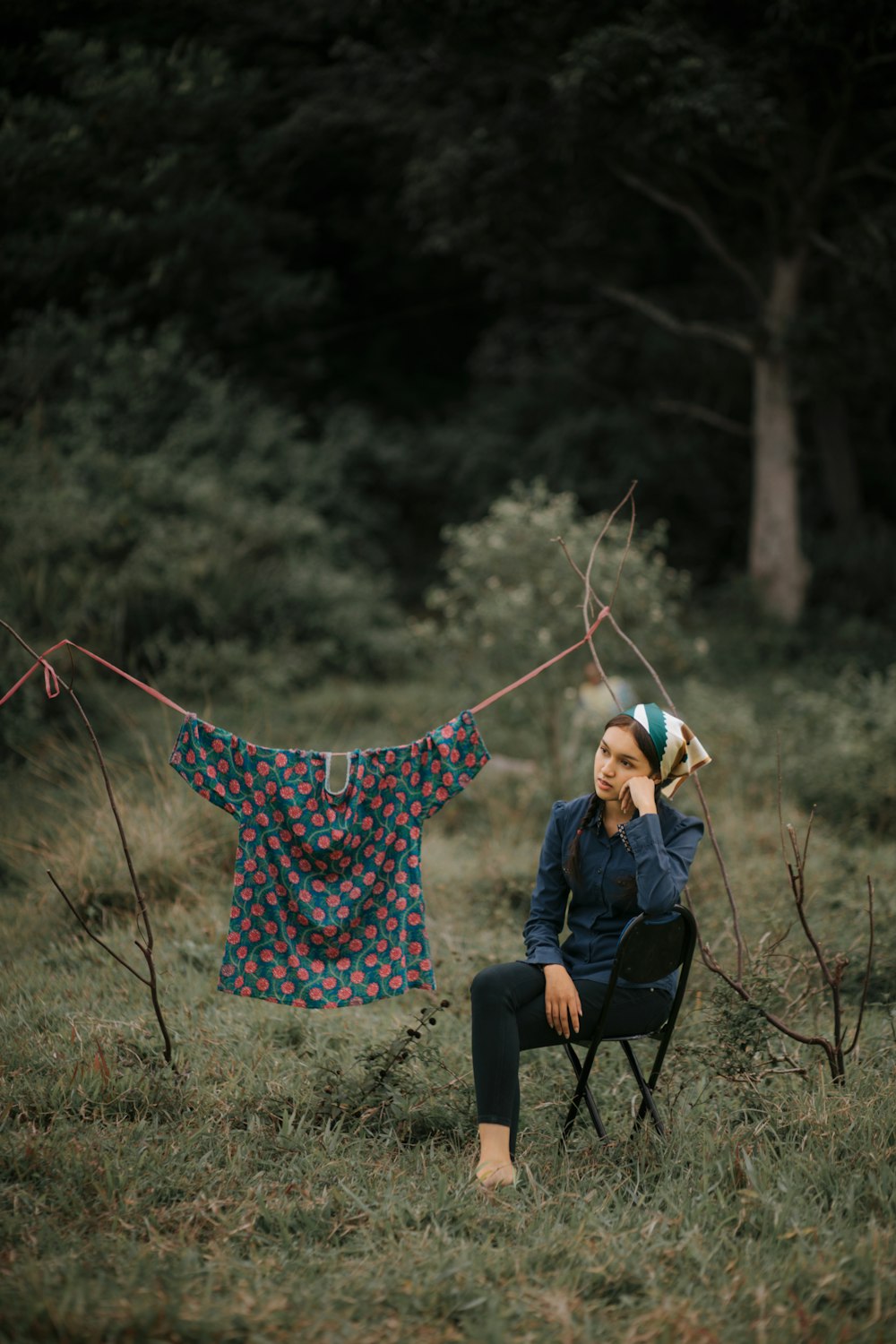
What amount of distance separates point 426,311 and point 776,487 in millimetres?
6863

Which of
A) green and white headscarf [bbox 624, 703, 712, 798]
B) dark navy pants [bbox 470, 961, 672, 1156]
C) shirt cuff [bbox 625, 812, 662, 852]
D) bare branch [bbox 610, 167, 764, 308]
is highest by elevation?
bare branch [bbox 610, 167, 764, 308]

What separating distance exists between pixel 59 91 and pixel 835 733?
33.9 ft

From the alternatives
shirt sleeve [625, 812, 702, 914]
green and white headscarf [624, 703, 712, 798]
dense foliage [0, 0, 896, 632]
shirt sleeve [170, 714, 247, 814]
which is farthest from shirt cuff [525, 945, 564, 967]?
dense foliage [0, 0, 896, 632]

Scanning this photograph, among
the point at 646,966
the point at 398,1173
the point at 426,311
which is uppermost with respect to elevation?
the point at 426,311

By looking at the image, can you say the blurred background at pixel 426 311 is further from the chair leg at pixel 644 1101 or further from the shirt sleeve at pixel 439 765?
the chair leg at pixel 644 1101

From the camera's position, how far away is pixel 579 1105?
3287mm

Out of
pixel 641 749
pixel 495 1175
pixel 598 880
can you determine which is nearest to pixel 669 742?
pixel 641 749

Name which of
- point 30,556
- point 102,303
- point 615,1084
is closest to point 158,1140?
point 615,1084

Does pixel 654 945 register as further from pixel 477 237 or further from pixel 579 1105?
pixel 477 237

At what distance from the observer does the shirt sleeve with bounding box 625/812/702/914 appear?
3.02m

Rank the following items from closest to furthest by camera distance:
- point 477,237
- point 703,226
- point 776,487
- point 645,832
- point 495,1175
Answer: point 495,1175
point 645,832
point 703,226
point 776,487
point 477,237

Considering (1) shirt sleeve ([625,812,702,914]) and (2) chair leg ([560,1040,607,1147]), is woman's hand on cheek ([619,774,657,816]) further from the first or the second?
(2) chair leg ([560,1040,607,1147])

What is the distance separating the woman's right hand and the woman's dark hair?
0.31m

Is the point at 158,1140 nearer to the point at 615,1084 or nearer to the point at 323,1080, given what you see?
the point at 323,1080
